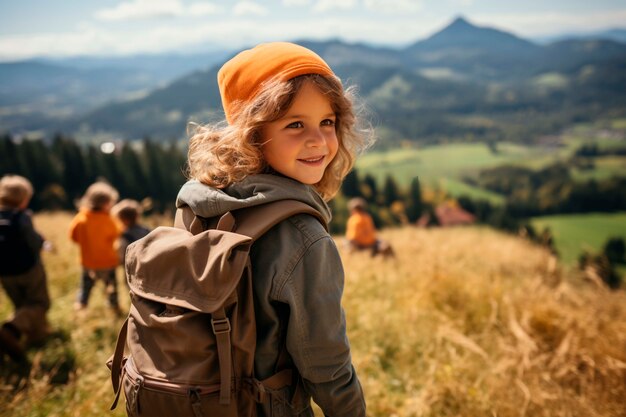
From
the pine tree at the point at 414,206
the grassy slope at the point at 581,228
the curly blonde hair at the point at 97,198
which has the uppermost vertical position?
the curly blonde hair at the point at 97,198

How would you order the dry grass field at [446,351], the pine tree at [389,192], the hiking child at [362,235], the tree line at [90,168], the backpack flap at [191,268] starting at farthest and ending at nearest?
the pine tree at [389,192], the tree line at [90,168], the hiking child at [362,235], the dry grass field at [446,351], the backpack flap at [191,268]

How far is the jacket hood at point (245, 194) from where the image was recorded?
131 centimetres

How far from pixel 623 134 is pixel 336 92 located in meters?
146

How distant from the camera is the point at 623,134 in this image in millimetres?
112562

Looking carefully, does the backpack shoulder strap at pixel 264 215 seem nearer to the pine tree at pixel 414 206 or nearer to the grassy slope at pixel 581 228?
the grassy slope at pixel 581 228

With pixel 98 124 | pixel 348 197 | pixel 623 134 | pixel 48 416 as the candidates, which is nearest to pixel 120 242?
pixel 48 416

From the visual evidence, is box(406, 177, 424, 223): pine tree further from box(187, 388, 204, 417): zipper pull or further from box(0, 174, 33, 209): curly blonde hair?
box(187, 388, 204, 417): zipper pull

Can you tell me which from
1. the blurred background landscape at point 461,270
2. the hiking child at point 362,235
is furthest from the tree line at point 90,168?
the hiking child at point 362,235

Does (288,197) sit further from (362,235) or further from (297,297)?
(362,235)

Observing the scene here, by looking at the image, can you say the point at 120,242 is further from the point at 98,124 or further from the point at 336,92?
the point at 98,124

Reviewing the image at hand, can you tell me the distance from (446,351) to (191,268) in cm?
294

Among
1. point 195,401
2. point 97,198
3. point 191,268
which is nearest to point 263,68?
point 191,268

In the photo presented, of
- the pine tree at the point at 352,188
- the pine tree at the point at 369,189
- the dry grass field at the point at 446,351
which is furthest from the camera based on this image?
the pine tree at the point at 369,189

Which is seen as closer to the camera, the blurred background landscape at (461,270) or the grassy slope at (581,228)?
the blurred background landscape at (461,270)
